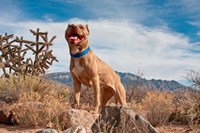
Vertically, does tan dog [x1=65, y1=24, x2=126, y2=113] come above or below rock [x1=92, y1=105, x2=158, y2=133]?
above

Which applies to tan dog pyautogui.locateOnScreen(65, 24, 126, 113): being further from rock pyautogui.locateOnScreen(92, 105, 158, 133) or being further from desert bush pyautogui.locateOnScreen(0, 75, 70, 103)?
desert bush pyautogui.locateOnScreen(0, 75, 70, 103)

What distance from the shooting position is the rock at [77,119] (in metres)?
7.42

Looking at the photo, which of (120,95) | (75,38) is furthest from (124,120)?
(120,95)

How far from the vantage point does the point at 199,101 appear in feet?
36.5

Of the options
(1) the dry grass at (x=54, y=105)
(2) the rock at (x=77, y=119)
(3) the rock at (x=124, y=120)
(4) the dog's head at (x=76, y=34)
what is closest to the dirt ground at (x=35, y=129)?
(1) the dry grass at (x=54, y=105)

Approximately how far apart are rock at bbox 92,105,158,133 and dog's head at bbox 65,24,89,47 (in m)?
1.44

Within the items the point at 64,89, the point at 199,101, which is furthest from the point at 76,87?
the point at 64,89

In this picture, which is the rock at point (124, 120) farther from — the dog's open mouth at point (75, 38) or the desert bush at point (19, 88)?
the desert bush at point (19, 88)

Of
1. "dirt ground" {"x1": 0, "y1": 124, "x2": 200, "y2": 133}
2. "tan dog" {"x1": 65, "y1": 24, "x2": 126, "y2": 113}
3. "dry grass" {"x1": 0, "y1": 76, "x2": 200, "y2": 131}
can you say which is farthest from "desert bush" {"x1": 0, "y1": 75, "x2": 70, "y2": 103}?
"tan dog" {"x1": 65, "y1": 24, "x2": 126, "y2": 113}

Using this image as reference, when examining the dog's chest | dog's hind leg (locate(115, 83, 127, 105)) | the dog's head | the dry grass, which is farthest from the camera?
dog's hind leg (locate(115, 83, 127, 105))

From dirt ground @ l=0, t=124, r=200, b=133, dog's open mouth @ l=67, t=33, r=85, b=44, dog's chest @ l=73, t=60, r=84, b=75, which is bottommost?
dirt ground @ l=0, t=124, r=200, b=133

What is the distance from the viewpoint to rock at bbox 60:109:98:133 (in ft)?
24.3

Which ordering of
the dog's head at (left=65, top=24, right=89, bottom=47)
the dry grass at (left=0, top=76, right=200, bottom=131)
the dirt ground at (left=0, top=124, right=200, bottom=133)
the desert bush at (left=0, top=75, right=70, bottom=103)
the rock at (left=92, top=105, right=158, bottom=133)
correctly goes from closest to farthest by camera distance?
1. the rock at (left=92, top=105, right=158, bottom=133)
2. the dog's head at (left=65, top=24, right=89, bottom=47)
3. the dirt ground at (left=0, top=124, right=200, bottom=133)
4. the dry grass at (left=0, top=76, right=200, bottom=131)
5. the desert bush at (left=0, top=75, right=70, bottom=103)

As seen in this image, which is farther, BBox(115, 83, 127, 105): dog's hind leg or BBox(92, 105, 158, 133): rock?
BBox(115, 83, 127, 105): dog's hind leg
